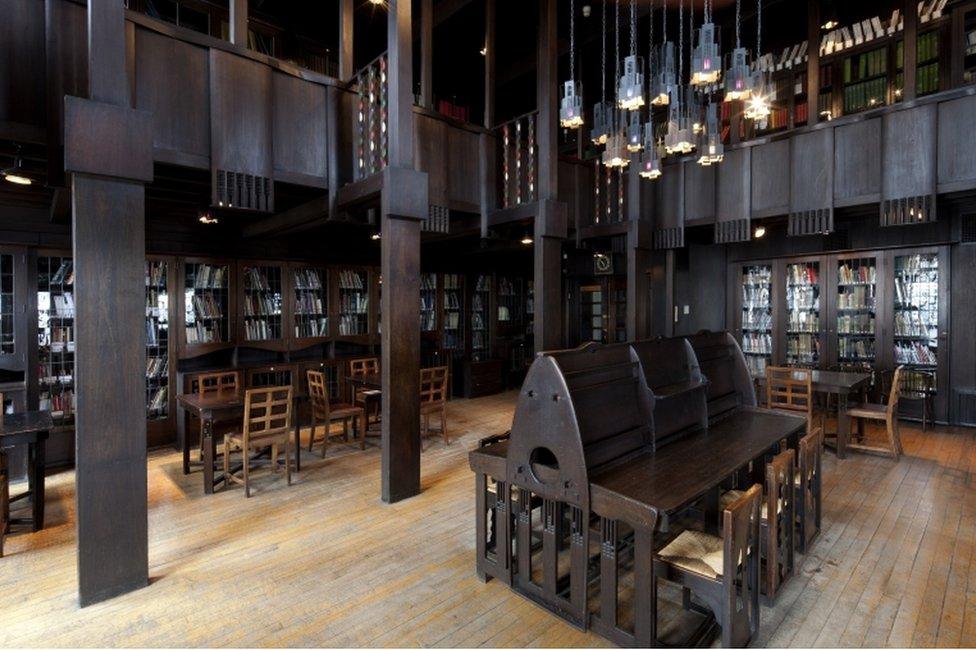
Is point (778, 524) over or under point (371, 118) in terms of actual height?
under

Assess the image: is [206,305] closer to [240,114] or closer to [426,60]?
[240,114]

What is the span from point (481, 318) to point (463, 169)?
4357 millimetres

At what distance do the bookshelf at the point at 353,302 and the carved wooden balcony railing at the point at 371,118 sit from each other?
313 centimetres

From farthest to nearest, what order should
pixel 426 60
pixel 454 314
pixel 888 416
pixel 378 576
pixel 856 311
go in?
pixel 454 314 → pixel 856 311 → pixel 426 60 → pixel 888 416 → pixel 378 576

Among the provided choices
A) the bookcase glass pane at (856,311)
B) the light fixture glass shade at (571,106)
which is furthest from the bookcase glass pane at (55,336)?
the bookcase glass pane at (856,311)

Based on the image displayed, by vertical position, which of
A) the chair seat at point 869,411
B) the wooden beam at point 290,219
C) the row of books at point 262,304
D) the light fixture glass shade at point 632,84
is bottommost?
the chair seat at point 869,411

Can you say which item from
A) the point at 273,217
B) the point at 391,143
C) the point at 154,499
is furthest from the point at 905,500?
the point at 273,217

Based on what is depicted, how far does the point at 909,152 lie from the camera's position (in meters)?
5.00

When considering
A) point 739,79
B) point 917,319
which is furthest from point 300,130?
point 917,319

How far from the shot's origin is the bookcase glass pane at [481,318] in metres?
9.23

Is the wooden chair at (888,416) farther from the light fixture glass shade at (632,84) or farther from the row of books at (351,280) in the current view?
the row of books at (351,280)

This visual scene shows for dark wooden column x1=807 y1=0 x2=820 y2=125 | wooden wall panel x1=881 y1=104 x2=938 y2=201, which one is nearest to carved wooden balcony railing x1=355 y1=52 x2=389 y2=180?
dark wooden column x1=807 y1=0 x2=820 y2=125

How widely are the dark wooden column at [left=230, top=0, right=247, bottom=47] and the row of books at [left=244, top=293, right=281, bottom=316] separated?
10.9 feet

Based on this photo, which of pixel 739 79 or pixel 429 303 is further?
pixel 429 303
